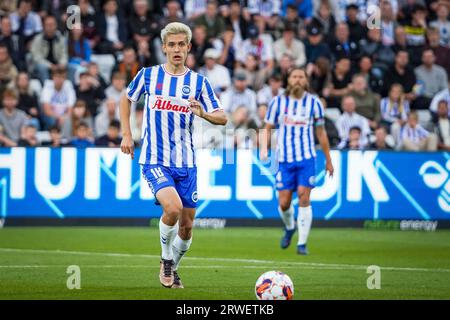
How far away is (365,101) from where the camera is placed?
20875 millimetres

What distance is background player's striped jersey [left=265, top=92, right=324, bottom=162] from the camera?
14.6 meters

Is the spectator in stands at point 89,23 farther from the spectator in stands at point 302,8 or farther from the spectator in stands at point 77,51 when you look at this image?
the spectator in stands at point 302,8

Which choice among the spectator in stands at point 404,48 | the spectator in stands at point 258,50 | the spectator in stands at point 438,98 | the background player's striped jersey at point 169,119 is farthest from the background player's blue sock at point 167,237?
the spectator in stands at point 404,48

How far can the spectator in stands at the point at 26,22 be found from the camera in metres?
21.5

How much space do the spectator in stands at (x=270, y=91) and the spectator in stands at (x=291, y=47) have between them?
1.03m

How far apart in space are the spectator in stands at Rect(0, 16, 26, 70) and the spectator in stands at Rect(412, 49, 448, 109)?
26.5ft

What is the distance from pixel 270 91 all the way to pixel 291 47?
153 centimetres

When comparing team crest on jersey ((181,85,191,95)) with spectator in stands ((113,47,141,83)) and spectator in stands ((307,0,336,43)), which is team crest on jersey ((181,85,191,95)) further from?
spectator in stands ((307,0,336,43))

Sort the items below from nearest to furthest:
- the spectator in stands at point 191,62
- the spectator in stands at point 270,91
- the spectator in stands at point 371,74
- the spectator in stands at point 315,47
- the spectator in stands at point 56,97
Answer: the spectator in stands at point 56,97 → the spectator in stands at point 191,62 → the spectator in stands at point 270,91 → the spectator in stands at point 371,74 → the spectator in stands at point 315,47

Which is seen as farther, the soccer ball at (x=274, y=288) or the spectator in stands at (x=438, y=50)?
the spectator in stands at (x=438, y=50)

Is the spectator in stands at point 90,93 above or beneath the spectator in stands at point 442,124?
above

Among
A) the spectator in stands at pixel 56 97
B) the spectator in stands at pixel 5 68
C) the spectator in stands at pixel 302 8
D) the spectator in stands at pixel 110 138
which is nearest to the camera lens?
the spectator in stands at pixel 110 138

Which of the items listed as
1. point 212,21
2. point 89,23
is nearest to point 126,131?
point 89,23
